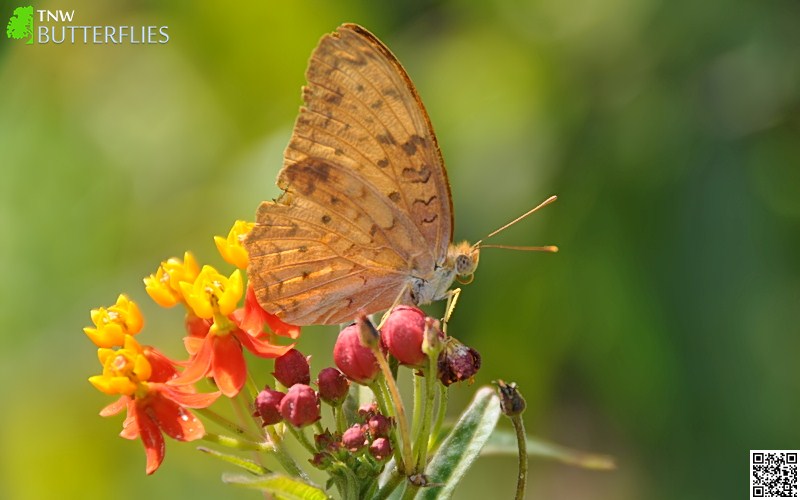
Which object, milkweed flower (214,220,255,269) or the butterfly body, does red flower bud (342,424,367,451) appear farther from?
milkweed flower (214,220,255,269)

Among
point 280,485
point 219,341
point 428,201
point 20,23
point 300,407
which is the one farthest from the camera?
point 20,23

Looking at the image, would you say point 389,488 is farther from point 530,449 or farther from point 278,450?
point 530,449

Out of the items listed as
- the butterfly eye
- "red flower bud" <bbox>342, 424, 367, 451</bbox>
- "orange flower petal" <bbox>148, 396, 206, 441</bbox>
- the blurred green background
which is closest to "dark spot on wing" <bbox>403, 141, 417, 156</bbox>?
the butterfly eye

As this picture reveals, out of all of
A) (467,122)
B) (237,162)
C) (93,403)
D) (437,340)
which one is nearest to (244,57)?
(237,162)

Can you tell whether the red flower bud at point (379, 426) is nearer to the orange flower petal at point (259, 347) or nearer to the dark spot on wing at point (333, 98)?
the orange flower petal at point (259, 347)

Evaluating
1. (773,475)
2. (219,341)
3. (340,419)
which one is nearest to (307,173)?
(219,341)

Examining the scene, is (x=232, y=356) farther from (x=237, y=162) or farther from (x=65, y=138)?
(x=65, y=138)

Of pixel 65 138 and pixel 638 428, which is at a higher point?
pixel 65 138

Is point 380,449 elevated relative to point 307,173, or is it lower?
lower
